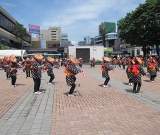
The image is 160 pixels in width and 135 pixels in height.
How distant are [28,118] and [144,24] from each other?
2880cm

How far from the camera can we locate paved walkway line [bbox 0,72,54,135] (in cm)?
431

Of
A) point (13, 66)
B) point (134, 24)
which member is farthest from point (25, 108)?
point (134, 24)

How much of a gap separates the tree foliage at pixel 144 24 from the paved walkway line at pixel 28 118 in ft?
87.2

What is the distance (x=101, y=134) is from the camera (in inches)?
161

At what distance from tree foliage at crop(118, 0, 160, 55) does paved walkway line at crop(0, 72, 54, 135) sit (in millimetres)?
26577

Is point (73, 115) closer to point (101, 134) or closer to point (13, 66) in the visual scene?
point (101, 134)

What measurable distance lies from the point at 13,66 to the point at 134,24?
24899 millimetres

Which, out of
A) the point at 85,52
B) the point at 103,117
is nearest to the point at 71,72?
the point at 103,117

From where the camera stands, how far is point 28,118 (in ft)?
16.8

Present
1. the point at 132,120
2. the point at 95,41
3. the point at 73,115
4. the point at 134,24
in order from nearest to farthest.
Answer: the point at 132,120
the point at 73,115
the point at 134,24
the point at 95,41

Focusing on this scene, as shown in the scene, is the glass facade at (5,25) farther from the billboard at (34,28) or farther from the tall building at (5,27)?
the billboard at (34,28)

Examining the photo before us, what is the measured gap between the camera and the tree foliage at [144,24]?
29.1 m

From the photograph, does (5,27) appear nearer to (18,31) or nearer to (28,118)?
(18,31)

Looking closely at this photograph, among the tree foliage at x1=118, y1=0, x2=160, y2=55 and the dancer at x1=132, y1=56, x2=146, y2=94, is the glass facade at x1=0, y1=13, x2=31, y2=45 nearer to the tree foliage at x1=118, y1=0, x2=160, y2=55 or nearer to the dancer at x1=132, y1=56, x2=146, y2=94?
the tree foliage at x1=118, y1=0, x2=160, y2=55
